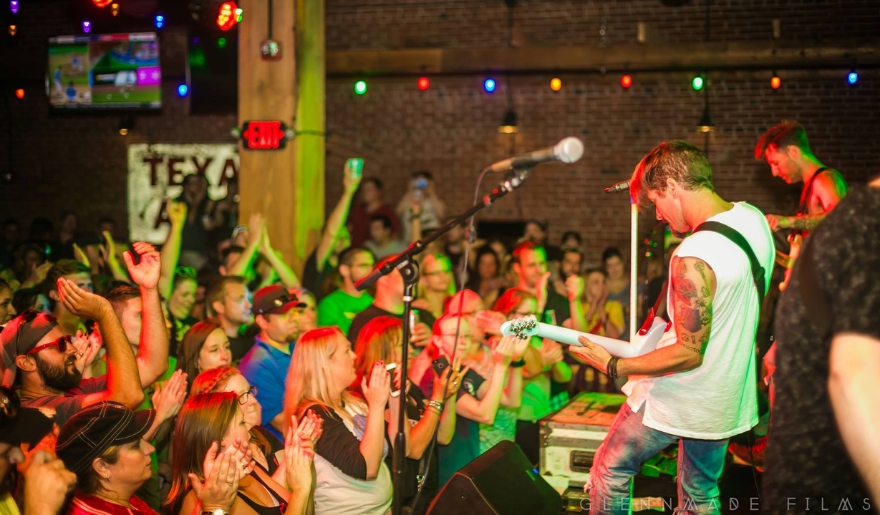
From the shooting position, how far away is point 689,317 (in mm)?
2742

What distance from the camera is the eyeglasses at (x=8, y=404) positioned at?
2.46m

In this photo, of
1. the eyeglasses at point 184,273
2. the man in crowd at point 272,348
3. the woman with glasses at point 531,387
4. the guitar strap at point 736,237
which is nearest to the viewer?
the guitar strap at point 736,237

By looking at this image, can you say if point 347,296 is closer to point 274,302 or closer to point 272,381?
point 274,302

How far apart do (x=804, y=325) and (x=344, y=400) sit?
88.4 inches

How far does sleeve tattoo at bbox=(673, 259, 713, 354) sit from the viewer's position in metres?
2.74

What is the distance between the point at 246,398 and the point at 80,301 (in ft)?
2.35

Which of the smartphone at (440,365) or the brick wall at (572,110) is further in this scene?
the brick wall at (572,110)

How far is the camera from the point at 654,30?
9344mm

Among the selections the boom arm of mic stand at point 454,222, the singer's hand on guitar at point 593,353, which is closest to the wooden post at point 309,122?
the boom arm of mic stand at point 454,222

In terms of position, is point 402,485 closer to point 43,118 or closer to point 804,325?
point 804,325

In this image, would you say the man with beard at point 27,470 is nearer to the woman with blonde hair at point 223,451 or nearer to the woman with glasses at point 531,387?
the woman with blonde hair at point 223,451

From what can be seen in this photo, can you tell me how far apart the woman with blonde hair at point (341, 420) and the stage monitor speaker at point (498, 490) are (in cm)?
28

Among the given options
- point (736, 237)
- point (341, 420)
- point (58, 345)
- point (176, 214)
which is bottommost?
point (341, 420)


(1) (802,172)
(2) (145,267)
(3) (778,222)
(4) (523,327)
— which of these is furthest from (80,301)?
(1) (802,172)
